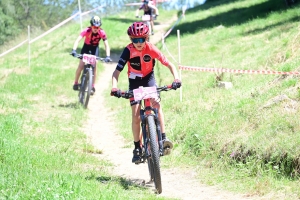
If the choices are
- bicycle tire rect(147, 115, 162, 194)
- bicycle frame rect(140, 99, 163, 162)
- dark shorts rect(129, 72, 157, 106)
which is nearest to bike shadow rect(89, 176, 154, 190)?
bicycle tire rect(147, 115, 162, 194)

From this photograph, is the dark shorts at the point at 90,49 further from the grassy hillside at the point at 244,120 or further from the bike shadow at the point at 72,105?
the grassy hillside at the point at 244,120

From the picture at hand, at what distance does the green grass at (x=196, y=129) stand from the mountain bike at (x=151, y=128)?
0.35 metres

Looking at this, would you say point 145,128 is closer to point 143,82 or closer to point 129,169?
point 143,82

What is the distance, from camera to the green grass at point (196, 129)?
6.75 metres

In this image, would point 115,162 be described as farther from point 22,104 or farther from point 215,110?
point 22,104

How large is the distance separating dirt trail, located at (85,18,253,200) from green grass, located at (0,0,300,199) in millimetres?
197

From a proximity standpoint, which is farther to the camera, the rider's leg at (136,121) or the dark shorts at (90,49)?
the dark shorts at (90,49)

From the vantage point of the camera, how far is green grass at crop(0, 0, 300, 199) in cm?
675

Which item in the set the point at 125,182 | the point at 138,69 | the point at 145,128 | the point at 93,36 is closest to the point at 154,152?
the point at 145,128

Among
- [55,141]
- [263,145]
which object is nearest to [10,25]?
[55,141]

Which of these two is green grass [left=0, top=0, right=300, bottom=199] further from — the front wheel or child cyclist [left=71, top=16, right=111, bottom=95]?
child cyclist [left=71, top=16, right=111, bottom=95]

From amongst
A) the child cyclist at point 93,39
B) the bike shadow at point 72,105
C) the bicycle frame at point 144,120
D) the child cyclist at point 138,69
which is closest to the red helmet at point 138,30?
the child cyclist at point 138,69

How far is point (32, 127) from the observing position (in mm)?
10414

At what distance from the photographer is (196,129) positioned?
9430 mm
